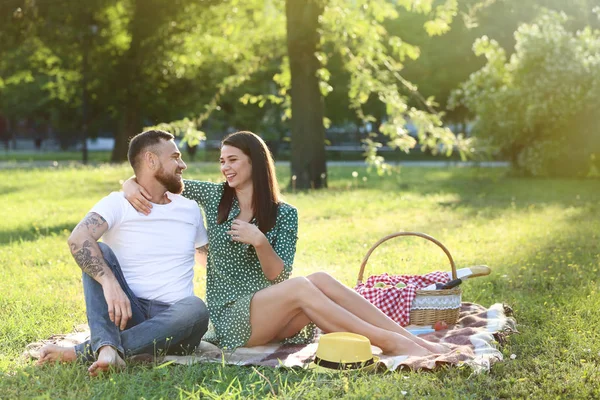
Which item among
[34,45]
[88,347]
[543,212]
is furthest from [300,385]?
[34,45]

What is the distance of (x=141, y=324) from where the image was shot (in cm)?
464

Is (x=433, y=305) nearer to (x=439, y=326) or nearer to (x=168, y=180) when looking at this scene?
(x=439, y=326)

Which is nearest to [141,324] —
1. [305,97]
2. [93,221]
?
[93,221]

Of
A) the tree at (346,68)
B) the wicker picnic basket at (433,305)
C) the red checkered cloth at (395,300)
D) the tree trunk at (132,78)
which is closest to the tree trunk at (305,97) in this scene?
the tree at (346,68)

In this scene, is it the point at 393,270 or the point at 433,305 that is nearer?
the point at 433,305

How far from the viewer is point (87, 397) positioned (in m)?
4.07

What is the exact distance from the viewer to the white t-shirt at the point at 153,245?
15.8ft

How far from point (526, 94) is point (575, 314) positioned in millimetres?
14619

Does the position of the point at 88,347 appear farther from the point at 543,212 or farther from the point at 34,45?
the point at 34,45

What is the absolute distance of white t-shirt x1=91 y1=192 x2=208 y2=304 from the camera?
4.82m

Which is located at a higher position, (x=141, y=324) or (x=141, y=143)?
(x=141, y=143)

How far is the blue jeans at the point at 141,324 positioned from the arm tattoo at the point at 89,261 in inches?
3.4

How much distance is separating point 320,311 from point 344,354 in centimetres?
38

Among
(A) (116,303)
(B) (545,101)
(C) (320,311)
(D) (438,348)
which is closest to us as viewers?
(A) (116,303)
